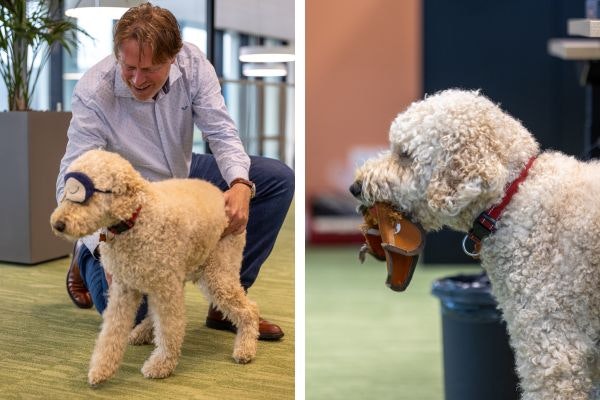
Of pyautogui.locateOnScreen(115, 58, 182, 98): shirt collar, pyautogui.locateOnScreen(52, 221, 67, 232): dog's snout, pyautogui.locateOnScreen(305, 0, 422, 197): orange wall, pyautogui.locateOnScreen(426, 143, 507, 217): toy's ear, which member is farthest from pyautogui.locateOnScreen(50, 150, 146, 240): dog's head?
pyautogui.locateOnScreen(305, 0, 422, 197): orange wall

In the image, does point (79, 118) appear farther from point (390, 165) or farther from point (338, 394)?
point (338, 394)

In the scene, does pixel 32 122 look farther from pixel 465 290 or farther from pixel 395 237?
pixel 465 290

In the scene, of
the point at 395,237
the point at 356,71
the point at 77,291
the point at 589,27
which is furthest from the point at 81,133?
the point at 356,71

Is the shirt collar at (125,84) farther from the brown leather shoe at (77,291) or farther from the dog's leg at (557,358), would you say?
the dog's leg at (557,358)

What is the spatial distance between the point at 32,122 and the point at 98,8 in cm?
29

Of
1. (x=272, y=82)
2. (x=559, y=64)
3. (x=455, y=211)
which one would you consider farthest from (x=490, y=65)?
Result: (x=455, y=211)

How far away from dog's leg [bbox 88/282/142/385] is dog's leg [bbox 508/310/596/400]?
0.88 meters

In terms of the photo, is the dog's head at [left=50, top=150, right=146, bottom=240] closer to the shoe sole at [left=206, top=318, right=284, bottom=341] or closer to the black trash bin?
the shoe sole at [left=206, top=318, right=284, bottom=341]

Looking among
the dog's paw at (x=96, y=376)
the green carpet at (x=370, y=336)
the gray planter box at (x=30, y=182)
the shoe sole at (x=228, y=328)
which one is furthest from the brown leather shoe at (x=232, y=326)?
the green carpet at (x=370, y=336)

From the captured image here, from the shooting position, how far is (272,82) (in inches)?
75.5

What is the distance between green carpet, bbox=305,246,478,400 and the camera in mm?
3137

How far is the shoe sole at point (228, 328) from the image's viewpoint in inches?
75.4

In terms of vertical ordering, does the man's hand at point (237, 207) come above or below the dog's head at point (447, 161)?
below

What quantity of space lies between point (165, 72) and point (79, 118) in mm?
212
